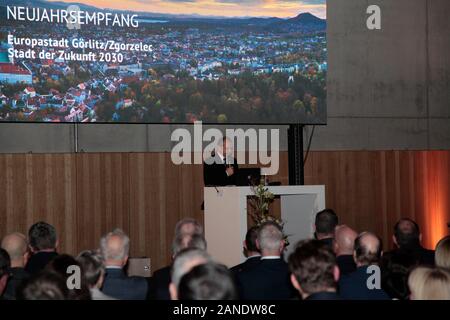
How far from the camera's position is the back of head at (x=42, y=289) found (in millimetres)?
2861

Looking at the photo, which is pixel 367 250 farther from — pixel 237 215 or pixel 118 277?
pixel 237 215

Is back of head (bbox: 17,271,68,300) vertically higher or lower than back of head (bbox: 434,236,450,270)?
A: higher

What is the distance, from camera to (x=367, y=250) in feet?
14.6

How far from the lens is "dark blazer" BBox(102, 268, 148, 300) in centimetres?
418

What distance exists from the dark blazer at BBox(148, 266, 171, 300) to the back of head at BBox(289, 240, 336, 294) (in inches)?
36.2

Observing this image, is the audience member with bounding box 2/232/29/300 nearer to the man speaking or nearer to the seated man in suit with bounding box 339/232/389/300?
the seated man in suit with bounding box 339/232/389/300

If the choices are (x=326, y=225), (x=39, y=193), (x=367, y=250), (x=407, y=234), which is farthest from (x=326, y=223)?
(x=39, y=193)

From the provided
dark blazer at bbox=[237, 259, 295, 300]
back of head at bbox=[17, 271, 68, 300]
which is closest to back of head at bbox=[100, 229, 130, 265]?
dark blazer at bbox=[237, 259, 295, 300]

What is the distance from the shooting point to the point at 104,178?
9250 mm

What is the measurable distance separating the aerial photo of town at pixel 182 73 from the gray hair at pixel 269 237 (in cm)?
419

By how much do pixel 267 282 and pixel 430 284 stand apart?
1.51 meters

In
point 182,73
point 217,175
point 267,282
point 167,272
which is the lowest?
point 267,282
